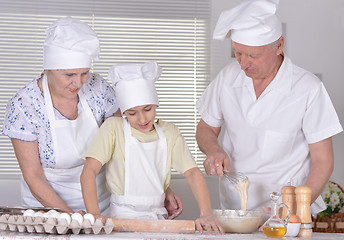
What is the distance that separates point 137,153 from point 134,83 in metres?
0.26

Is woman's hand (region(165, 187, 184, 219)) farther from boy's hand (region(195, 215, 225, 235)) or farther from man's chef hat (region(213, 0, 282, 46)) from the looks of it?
man's chef hat (region(213, 0, 282, 46))

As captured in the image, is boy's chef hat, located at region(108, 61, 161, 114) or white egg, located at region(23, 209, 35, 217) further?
boy's chef hat, located at region(108, 61, 161, 114)

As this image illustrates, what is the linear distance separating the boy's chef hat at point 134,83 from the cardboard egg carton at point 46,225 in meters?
0.61

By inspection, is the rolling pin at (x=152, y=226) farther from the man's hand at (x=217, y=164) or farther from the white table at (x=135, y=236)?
the man's hand at (x=217, y=164)

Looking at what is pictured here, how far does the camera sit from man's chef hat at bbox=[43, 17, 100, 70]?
207 cm

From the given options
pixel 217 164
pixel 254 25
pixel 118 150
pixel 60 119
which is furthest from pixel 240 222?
pixel 60 119

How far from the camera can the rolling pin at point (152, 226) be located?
66.8 inches

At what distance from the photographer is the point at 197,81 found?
3945 mm

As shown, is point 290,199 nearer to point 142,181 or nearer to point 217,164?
point 217,164

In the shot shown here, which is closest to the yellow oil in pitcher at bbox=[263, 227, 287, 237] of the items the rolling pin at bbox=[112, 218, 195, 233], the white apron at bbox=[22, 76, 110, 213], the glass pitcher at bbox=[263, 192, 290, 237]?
the glass pitcher at bbox=[263, 192, 290, 237]

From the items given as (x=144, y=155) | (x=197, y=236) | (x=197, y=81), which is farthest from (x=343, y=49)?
(x=197, y=236)

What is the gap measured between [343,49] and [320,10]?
1.04 ft

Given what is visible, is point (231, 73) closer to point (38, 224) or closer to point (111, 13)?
point (38, 224)

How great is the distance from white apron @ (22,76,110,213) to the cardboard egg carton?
61 centimetres
